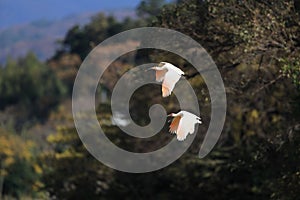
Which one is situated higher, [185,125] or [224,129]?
[224,129]

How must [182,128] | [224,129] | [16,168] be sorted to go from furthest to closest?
[16,168] → [224,129] → [182,128]

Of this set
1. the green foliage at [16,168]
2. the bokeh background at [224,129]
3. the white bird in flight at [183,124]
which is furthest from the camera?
the green foliage at [16,168]

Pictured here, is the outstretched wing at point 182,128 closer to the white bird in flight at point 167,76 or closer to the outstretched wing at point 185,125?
the outstretched wing at point 185,125

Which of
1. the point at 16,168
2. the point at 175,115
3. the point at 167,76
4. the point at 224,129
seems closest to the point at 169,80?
the point at 167,76

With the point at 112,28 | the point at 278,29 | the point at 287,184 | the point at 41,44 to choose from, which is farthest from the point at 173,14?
the point at 41,44

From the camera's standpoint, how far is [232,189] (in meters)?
14.1

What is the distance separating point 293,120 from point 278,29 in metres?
1.65

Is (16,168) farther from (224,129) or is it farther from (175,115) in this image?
(175,115)

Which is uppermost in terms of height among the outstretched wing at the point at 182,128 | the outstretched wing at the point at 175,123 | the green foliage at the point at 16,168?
the green foliage at the point at 16,168

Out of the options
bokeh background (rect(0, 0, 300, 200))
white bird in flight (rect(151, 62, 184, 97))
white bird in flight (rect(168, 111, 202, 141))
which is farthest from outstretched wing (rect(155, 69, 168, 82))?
bokeh background (rect(0, 0, 300, 200))

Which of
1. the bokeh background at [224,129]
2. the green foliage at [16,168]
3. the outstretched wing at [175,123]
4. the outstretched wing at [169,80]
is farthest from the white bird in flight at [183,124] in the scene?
the green foliage at [16,168]

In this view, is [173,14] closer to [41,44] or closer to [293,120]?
[293,120]

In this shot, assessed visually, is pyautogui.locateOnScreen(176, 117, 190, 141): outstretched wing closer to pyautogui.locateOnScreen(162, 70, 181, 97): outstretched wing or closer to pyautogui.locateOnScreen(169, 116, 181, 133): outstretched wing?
pyautogui.locateOnScreen(169, 116, 181, 133): outstretched wing

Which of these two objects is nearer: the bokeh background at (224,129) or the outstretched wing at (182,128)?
the outstretched wing at (182,128)
